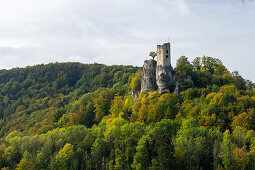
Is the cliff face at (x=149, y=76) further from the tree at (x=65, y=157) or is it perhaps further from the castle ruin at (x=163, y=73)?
the tree at (x=65, y=157)

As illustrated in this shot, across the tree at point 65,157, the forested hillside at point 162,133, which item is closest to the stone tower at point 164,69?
the forested hillside at point 162,133

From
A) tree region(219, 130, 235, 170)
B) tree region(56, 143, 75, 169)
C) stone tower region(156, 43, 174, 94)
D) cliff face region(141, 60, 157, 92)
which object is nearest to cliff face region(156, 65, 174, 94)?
stone tower region(156, 43, 174, 94)

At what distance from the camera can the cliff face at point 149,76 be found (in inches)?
2965

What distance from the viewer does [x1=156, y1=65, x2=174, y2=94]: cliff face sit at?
71875 millimetres

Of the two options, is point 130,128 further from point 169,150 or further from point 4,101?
point 4,101

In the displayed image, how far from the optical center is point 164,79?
71.8 meters

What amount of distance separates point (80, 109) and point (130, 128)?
122 ft

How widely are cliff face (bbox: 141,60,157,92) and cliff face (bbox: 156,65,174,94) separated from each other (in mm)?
2556

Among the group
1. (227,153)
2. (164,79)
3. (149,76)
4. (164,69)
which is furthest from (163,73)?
(227,153)

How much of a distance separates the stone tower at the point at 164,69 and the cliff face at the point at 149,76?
8.39 feet

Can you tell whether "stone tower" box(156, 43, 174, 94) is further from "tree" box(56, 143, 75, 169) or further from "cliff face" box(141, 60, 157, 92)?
"tree" box(56, 143, 75, 169)

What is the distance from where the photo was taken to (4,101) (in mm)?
162125

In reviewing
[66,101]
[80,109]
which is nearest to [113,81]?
[66,101]

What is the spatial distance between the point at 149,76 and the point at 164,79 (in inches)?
204
